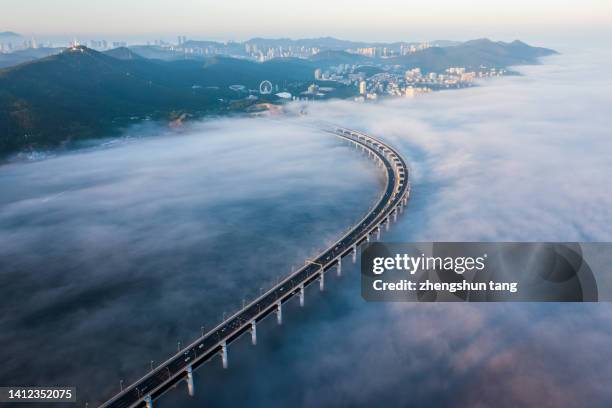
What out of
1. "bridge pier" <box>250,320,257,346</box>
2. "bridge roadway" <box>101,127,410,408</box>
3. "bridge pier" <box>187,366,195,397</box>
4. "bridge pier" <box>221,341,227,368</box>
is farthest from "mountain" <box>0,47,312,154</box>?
"bridge pier" <box>187,366,195,397</box>

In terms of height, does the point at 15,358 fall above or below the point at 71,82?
below

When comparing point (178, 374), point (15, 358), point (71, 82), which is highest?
point (71, 82)

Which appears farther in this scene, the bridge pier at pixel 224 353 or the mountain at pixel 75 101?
the mountain at pixel 75 101

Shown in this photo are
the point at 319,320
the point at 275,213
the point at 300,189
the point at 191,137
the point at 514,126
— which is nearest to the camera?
the point at 319,320

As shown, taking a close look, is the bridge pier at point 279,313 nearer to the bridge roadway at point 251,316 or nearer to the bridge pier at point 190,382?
the bridge roadway at point 251,316

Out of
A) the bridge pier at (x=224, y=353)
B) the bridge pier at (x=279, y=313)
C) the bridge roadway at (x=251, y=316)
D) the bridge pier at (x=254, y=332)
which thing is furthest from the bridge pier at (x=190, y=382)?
the bridge pier at (x=279, y=313)

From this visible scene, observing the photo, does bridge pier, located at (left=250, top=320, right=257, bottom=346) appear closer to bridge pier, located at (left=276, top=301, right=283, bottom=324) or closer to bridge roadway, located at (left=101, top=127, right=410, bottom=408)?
bridge roadway, located at (left=101, top=127, right=410, bottom=408)

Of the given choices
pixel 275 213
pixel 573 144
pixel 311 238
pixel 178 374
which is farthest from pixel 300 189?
pixel 573 144

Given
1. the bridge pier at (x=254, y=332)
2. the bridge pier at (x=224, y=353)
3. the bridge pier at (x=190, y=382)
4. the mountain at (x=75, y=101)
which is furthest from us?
the mountain at (x=75, y=101)

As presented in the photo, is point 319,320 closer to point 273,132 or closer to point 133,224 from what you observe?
point 133,224
